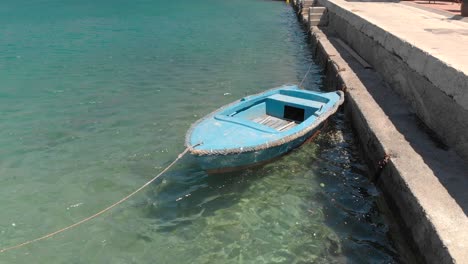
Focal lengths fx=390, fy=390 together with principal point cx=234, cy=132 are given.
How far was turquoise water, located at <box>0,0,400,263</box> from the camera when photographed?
6.31 metres

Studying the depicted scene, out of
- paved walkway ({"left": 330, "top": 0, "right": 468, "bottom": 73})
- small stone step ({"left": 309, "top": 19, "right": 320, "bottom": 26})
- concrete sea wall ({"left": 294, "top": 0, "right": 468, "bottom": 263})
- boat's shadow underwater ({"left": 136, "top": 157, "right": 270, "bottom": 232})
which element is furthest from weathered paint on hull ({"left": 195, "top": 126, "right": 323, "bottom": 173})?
small stone step ({"left": 309, "top": 19, "right": 320, "bottom": 26})

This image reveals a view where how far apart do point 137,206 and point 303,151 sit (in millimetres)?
3922

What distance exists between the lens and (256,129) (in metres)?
Answer: 7.81

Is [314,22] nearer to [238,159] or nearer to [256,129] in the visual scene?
[256,129]

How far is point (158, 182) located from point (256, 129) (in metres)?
2.29

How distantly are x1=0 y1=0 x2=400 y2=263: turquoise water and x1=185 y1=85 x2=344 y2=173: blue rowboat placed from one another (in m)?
0.69

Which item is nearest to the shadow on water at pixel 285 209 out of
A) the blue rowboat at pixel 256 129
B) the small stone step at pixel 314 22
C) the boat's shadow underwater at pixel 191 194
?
the boat's shadow underwater at pixel 191 194

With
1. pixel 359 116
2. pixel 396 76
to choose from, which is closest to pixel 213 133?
pixel 359 116

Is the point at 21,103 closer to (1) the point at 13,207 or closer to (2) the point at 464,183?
(1) the point at 13,207

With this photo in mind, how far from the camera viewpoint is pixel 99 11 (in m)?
42.2

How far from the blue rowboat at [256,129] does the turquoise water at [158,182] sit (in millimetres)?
695

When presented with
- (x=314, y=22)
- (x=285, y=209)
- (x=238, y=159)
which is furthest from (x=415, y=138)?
(x=314, y=22)

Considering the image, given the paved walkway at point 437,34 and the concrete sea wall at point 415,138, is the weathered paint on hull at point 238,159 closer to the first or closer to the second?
the concrete sea wall at point 415,138

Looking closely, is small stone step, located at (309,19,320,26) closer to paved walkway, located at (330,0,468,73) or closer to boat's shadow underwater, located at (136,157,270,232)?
paved walkway, located at (330,0,468,73)
